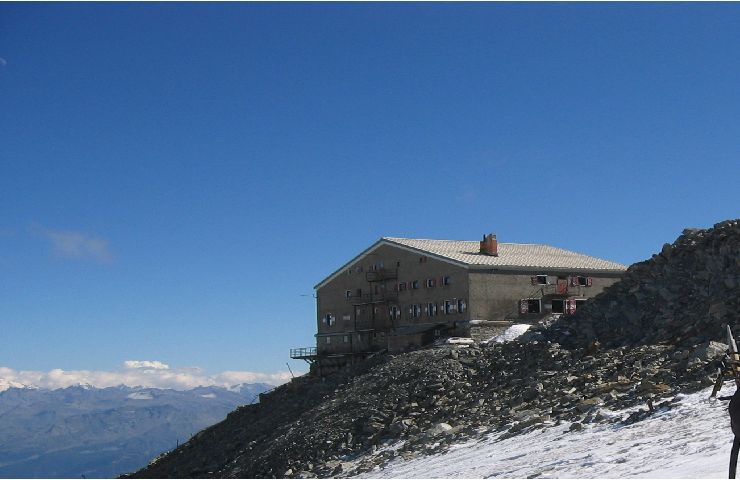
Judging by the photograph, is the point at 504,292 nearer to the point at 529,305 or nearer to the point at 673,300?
the point at 529,305

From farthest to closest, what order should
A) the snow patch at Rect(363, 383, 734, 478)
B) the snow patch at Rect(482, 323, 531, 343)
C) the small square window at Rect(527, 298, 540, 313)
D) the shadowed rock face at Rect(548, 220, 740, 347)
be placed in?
1. the small square window at Rect(527, 298, 540, 313)
2. the snow patch at Rect(482, 323, 531, 343)
3. the shadowed rock face at Rect(548, 220, 740, 347)
4. the snow patch at Rect(363, 383, 734, 478)

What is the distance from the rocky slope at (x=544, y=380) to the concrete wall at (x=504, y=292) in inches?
485

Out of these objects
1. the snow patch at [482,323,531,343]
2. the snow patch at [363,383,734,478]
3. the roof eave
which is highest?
the roof eave

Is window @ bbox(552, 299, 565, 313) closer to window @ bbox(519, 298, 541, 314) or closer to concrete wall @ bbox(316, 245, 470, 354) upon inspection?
window @ bbox(519, 298, 541, 314)

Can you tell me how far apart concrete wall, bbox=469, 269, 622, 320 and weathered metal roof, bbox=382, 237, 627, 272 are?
675mm

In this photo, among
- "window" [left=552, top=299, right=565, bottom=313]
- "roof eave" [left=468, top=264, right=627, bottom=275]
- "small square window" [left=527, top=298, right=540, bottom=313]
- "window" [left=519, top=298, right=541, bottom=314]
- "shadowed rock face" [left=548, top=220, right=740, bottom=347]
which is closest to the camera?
"shadowed rock face" [left=548, top=220, right=740, bottom=347]

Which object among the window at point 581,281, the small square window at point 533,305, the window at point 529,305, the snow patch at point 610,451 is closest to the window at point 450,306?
the window at point 529,305

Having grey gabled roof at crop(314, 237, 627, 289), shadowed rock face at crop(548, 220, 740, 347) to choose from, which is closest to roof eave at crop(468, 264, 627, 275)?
grey gabled roof at crop(314, 237, 627, 289)

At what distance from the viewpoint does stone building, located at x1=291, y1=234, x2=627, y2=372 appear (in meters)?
61.7

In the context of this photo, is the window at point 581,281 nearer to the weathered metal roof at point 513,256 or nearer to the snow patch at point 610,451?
the weathered metal roof at point 513,256

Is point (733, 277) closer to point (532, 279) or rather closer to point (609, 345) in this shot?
point (609, 345)

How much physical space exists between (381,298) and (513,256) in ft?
36.6

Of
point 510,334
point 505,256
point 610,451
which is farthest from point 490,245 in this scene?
point 610,451

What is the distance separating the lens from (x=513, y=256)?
68250 millimetres
